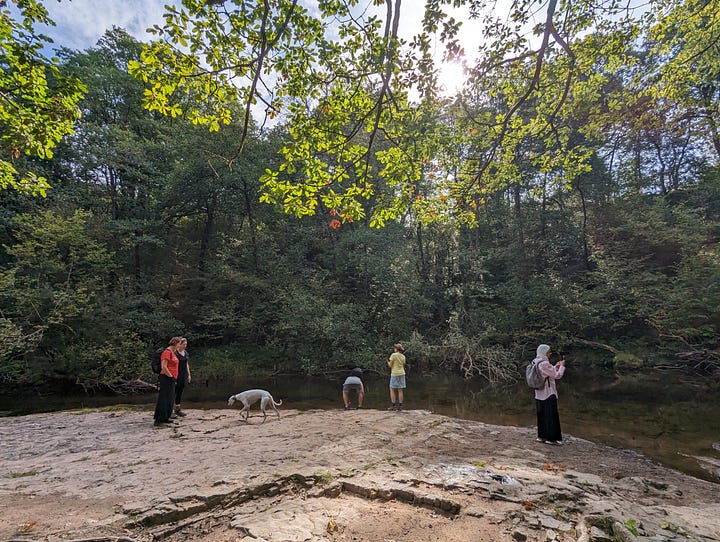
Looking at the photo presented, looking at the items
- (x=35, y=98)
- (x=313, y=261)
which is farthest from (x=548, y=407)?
(x=313, y=261)

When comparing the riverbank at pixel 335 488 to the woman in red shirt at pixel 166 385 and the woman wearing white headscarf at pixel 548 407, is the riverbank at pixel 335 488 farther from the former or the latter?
the woman in red shirt at pixel 166 385

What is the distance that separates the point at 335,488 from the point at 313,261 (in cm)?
2042

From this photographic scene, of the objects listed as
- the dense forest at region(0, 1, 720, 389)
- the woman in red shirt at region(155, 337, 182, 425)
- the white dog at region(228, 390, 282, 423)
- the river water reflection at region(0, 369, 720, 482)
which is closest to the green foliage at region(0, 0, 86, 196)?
the woman in red shirt at region(155, 337, 182, 425)

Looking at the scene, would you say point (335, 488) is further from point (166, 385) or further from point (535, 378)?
point (166, 385)

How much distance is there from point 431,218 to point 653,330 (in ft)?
60.1

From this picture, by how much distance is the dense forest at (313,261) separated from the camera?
1482 centimetres

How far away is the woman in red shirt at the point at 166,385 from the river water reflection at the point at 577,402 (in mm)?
3909

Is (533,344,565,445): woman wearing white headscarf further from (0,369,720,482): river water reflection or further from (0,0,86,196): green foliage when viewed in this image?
(0,0,86,196): green foliage

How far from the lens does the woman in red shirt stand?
754 centimetres

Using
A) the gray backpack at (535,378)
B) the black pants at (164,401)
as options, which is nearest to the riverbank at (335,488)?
the black pants at (164,401)

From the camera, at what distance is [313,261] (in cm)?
2405

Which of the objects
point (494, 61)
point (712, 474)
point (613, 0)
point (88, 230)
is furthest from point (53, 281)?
point (712, 474)

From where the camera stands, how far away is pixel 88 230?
1672 cm

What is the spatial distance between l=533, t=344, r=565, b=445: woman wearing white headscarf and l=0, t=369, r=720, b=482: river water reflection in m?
1.55
